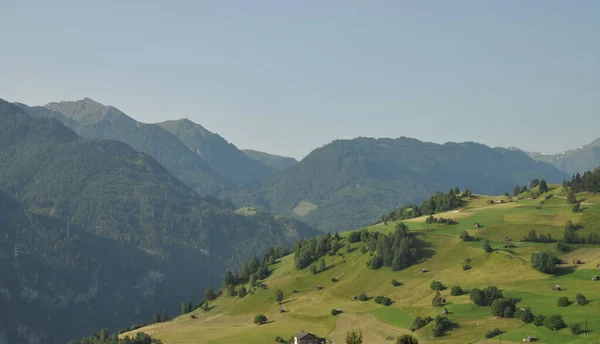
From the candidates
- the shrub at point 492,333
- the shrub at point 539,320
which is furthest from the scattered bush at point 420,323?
the shrub at point 539,320

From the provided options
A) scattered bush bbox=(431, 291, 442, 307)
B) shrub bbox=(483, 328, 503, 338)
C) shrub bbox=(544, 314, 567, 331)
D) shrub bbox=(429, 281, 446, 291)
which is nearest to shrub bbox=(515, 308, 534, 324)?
shrub bbox=(544, 314, 567, 331)

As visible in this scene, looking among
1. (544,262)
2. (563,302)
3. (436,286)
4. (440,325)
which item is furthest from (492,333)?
(544,262)

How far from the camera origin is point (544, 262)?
188500mm

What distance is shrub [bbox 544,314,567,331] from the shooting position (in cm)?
14062

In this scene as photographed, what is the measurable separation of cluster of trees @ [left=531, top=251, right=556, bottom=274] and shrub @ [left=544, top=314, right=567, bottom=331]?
151 ft

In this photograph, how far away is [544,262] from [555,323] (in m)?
49.8

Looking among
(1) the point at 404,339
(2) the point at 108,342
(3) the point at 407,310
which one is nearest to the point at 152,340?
(2) the point at 108,342

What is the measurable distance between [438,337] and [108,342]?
96.6m

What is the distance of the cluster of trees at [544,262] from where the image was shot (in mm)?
187750

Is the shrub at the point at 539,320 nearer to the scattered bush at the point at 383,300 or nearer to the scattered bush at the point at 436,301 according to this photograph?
the scattered bush at the point at 436,301

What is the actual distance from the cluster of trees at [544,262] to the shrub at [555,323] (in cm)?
4607

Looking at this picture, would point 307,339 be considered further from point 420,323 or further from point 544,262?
point 544,262

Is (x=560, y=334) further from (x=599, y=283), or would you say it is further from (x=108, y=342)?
(x=108, y=342)

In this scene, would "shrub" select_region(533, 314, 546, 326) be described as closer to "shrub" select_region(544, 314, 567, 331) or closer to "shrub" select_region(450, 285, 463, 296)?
"shrub" select_region(544, 314, 567, 331)
